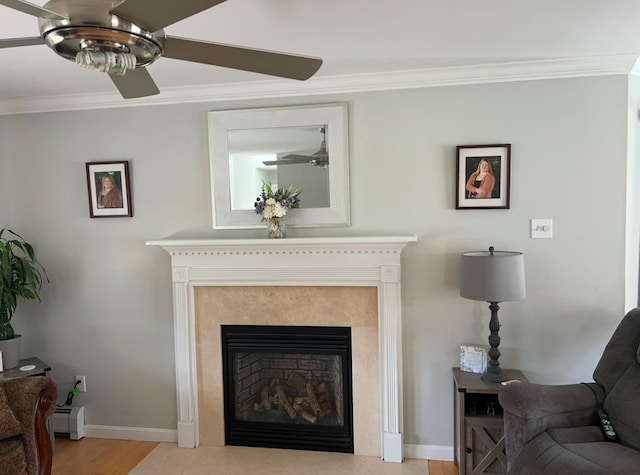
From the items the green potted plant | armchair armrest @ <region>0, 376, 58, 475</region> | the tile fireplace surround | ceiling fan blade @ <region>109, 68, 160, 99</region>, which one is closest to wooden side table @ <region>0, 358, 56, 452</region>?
the green potted plant

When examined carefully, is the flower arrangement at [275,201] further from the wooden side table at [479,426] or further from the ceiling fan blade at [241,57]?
the wooden side table at [479,426]

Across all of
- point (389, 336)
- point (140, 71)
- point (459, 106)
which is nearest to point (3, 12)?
point (140, 71)

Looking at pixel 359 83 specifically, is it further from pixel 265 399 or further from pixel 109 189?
pixel 265 399

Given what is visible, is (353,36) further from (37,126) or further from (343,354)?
(37,126)

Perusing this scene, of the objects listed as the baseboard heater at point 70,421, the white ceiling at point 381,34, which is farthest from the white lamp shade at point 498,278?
the baseboard heater at point 70,421

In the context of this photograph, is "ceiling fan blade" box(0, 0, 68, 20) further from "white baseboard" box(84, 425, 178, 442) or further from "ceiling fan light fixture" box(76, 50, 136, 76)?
"white baseboard" box(84, 425, 178, 442)

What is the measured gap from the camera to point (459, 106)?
2580 millimetres

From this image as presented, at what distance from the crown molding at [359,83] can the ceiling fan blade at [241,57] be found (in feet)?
4.19

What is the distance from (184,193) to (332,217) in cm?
100

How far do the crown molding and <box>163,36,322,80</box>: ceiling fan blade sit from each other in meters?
1.28

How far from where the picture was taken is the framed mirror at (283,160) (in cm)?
269

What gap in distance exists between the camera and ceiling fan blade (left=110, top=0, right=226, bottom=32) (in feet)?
3.26

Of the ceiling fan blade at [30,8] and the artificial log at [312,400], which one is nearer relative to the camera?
the ceiling fan blade at [30,8]

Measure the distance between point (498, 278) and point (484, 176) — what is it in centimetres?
63
